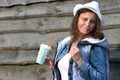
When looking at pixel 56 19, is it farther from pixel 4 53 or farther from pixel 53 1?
pixel 4 53

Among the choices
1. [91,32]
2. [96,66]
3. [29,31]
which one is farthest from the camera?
[29,31]

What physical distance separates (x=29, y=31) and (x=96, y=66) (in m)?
1.73

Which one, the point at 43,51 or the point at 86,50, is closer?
the point at 86,50

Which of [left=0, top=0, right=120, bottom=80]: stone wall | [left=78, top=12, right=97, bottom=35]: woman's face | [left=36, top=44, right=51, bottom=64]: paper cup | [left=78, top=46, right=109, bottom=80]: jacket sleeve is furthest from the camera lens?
[left=0, top=0, right=120, bottom=80]: stone wall

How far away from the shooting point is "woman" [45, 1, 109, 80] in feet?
8.25

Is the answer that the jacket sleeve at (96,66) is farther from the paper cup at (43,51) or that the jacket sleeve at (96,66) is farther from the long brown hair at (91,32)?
the paper cup at (43,51)

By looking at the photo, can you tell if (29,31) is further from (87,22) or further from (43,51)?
(87,22)

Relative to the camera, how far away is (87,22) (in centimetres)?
260

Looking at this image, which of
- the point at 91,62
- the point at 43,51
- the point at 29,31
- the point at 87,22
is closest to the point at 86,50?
the point at 91,62

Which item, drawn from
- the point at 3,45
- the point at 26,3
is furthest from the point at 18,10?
the point at 3,45

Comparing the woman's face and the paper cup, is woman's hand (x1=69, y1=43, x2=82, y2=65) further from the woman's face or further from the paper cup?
the paper cup

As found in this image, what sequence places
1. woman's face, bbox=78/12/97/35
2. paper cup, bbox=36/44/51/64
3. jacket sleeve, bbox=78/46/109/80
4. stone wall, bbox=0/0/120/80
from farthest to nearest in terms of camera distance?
stone wall, bbox=0/0/120/80, paper cup, bbox=36/44/51/64, woman's face, bbox=78/12/97/35, jacket sleeve, bbox=78/46/109/80

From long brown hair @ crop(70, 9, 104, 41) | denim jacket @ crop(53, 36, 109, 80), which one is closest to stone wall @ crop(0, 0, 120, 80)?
long brown hair @ crop(70, 9, 104, 41)

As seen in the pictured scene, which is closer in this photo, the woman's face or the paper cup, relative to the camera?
the woman's face
